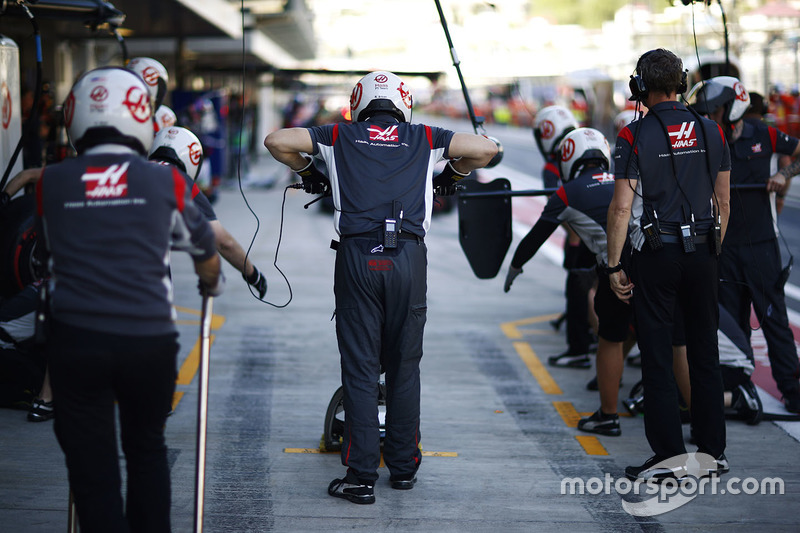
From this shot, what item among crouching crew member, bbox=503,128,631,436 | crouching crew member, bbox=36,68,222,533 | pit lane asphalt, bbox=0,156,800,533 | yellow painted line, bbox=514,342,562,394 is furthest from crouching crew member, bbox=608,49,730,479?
crouching crew member, bbox=36,68,222,533

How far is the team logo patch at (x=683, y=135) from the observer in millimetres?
4621

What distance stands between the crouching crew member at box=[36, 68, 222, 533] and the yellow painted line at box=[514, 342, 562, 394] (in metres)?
4.16

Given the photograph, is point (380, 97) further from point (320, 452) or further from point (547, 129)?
point (547, 129)

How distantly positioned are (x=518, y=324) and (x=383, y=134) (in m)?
4.92

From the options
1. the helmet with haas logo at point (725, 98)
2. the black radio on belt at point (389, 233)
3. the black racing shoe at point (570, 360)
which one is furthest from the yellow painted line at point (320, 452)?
the helmet with haas logo at point (725, 98)

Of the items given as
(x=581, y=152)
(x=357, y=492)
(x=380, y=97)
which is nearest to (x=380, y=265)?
(x=380, y=97)

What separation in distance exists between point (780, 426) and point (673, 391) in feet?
5.24

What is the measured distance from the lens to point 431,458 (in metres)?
5.24

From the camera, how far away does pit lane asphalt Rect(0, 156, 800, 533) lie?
4344 mm

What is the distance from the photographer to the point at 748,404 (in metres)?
5.91

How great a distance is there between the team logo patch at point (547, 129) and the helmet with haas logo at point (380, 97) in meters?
3.36

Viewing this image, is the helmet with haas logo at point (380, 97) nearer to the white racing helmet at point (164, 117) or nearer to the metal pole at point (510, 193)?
the metal pole at point (510, 193)

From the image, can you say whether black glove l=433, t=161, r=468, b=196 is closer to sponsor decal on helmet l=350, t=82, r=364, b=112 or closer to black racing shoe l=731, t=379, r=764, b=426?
sponsor decal on helmet l=350, t=82, r=364, b=112

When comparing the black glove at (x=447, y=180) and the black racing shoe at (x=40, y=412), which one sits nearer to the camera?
the black glove at (x=447, y=180)
